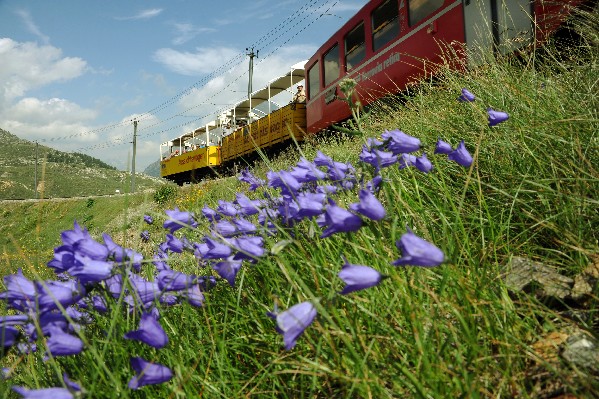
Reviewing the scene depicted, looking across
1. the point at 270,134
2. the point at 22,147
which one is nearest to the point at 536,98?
the point at 270,134

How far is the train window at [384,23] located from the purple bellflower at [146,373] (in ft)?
25.6

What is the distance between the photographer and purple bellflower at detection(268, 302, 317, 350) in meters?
0.95

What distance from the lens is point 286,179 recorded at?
1.46 metres

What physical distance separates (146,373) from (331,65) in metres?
9.89

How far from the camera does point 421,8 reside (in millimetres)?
7270

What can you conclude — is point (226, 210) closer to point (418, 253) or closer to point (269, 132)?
point (418, 253)

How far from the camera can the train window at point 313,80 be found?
11156 millimetres

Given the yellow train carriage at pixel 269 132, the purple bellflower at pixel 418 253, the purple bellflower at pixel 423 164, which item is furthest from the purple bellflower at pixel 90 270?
the yellow train carriage at pixel 269 132

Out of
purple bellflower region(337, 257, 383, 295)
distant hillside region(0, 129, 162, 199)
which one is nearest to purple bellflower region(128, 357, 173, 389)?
purple bellflower region(337, 257, 383, 295)

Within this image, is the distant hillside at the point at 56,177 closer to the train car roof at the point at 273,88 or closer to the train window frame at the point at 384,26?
the train car roof at the point at 273,88

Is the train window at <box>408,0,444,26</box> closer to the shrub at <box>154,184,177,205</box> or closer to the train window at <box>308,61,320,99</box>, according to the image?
the train window at <box>308,61,320,99</box>

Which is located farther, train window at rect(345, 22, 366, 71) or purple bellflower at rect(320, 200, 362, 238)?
train window at rect(345, 22, 366, 71)

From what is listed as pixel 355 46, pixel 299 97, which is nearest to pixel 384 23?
pixel 355 46

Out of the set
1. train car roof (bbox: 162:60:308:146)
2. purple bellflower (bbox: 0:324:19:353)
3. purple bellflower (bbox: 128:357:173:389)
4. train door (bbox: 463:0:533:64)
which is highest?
train car roof (bbox: 162:60:308:146)
